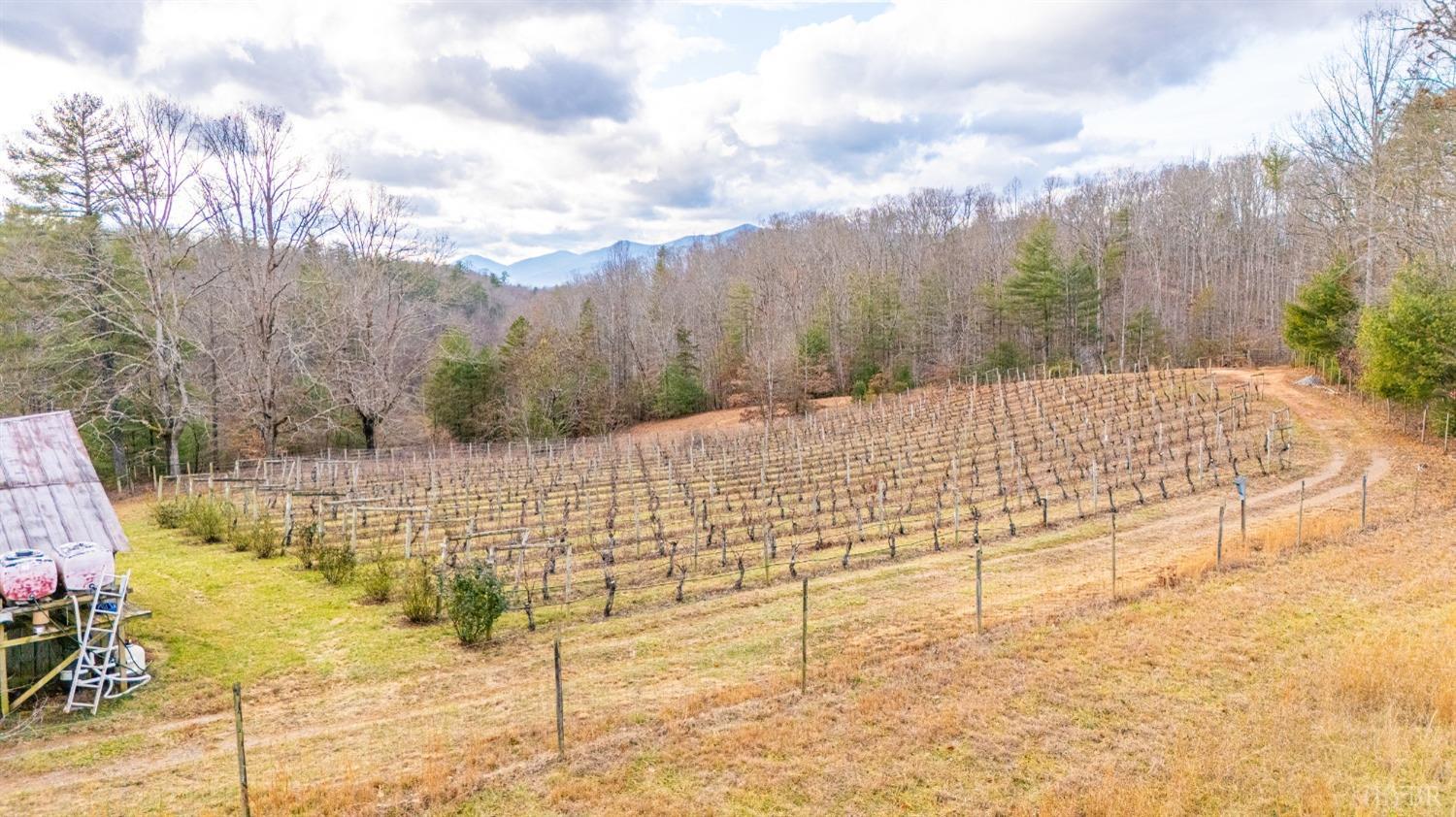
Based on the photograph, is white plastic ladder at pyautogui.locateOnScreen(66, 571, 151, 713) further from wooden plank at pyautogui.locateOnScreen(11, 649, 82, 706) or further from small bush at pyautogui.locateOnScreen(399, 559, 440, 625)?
small bush at pyautogui.locateOnScreen(399, 559, 440, 625)

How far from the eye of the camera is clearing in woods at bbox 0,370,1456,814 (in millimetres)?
6531

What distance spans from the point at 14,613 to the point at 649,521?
1353cm

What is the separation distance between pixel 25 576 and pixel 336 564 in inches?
237

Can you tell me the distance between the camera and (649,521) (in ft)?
67.7

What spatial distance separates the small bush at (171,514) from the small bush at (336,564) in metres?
7.96

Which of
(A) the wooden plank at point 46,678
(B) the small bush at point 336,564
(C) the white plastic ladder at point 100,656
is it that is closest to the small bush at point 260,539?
(B) the small bush at point 336,564

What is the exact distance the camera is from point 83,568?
939 centimetres

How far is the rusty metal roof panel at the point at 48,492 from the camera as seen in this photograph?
1017cm

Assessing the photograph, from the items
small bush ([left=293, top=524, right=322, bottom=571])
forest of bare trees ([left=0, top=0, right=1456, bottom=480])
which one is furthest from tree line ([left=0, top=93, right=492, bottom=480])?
small bush ([left=293, top=524, right=322, bottom=571])

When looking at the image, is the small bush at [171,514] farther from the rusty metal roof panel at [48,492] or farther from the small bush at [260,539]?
the rusty metal roof panel at [48,492]

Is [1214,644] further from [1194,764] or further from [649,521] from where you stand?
[649,521]

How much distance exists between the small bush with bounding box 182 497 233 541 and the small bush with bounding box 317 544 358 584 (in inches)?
217

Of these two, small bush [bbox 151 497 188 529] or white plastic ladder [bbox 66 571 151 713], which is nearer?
white plastic ladder [bbox 66 571 151 713]

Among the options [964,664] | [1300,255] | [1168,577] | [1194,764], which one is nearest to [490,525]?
[964,664]
